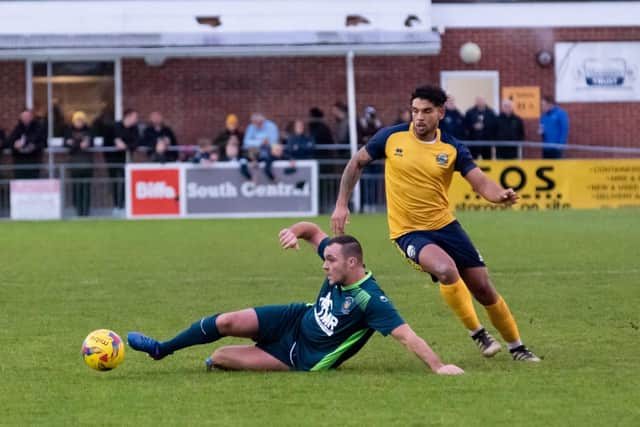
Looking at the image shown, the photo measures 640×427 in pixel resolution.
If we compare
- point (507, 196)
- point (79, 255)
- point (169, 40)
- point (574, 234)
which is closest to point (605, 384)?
point (507, 196)

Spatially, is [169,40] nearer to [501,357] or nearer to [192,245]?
[192,245]

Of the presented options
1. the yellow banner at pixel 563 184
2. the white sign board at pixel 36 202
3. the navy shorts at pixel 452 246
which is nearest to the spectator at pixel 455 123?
the yellow banner at pixel 563 184

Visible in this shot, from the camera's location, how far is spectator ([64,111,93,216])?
27.6 meters

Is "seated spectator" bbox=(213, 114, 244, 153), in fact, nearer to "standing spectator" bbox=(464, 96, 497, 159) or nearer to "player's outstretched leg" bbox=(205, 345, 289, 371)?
"standing spectator" bbox=(464, 96, 497, 159)

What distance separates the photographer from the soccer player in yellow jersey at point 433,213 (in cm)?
948

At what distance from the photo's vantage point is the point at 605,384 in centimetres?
835

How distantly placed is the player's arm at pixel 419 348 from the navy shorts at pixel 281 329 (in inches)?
28.7

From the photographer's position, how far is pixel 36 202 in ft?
90.1

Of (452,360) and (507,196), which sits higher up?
(507,196)

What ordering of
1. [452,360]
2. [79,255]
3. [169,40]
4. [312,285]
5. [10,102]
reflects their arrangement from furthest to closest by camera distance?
[10,102]
[169,40]
[79,255]
[312,285]
[452,360]

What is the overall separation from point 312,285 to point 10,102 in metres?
17.6

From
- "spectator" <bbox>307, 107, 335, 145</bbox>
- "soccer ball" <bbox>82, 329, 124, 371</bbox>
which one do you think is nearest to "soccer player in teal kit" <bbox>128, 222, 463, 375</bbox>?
"soccer ball" <bbox>82, 329, 124, 371</bbox>

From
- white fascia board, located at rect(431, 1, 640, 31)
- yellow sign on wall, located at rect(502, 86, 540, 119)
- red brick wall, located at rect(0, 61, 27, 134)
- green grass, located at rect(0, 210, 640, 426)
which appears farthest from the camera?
yellow sign on wall, located at rect(502, 86, 540, 119)

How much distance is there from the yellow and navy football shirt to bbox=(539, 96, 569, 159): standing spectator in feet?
65.3
